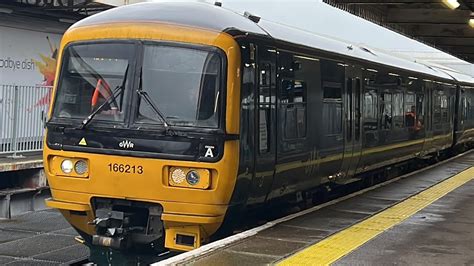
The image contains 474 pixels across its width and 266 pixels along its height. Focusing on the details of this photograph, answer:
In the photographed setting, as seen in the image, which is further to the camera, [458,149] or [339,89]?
[458,149]

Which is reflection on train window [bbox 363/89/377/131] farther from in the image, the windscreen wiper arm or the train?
the windscreen wiper arm

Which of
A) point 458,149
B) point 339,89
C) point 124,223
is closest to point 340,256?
point 124,223

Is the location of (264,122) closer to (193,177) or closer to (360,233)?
(193,177)

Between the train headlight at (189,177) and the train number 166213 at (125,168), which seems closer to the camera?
the train headlight at (189,177)

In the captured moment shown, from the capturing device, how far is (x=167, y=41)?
271 inches

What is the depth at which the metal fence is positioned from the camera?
12.4 metres

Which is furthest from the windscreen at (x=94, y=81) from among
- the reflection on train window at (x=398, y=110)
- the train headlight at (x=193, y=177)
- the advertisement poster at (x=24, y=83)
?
the reflection on train window at (x=398, y=110)

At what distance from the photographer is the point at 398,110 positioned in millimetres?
13945

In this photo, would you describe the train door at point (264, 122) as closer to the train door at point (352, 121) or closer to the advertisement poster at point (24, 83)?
the train door at point (352, 121)

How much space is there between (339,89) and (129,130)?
4297mm

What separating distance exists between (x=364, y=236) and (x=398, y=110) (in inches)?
272

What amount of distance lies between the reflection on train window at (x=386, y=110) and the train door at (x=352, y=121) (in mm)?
1634

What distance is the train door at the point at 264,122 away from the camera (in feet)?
24.1

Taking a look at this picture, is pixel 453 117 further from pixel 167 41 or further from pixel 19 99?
pixel 167 41
